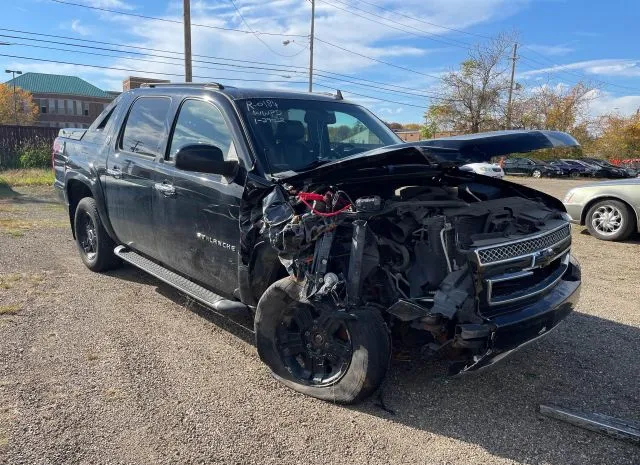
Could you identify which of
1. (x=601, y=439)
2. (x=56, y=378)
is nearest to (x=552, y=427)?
(x=601, y=439)

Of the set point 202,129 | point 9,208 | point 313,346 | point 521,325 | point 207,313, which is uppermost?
point 202,129

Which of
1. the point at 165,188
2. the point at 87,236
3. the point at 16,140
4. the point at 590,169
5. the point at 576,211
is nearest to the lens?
the point at 165,188

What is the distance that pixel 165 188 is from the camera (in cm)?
429

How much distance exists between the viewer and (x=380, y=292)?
3230 mm

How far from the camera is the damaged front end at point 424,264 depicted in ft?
9.65

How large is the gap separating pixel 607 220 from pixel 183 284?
759 centimetres

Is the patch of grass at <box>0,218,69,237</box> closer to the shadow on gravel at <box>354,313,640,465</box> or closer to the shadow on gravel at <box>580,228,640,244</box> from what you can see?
the shadow on gravel at <box>354,313,640,465</box>

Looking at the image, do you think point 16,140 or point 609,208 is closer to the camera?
point 609,208

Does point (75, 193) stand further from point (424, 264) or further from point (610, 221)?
point (610, 221)

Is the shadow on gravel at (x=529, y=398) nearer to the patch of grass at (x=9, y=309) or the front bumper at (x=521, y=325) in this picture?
the front bumper at (x=521, y=325)

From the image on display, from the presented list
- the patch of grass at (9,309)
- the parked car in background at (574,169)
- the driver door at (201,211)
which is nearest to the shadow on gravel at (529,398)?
the driver door at (201,211)

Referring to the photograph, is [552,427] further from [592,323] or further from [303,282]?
[592,323]

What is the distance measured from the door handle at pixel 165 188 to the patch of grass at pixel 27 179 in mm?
13159

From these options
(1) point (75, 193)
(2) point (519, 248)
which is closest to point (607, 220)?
(2) point (519, 248)
